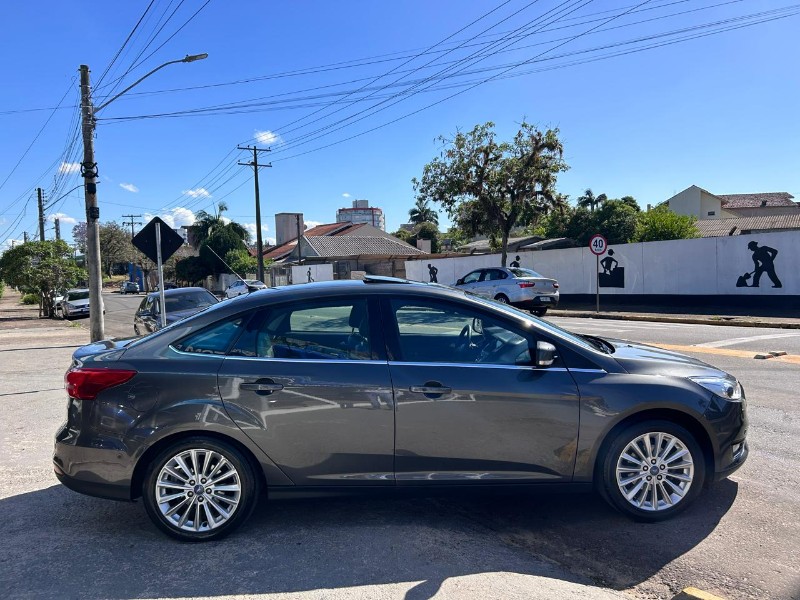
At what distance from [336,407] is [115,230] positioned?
3345 inches

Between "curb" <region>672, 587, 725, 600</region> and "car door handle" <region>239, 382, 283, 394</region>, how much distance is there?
245 cm

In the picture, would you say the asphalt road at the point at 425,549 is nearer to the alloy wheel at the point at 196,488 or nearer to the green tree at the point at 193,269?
the alloy wheel at the point at 196,488

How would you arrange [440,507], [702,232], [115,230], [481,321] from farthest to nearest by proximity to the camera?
[115,230] → [702,232] → [440,507] → [481,321]

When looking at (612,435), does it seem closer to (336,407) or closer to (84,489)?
(336,407)

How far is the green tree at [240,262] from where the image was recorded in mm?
57509

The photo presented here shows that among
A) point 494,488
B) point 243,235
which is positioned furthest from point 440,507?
point 243,235

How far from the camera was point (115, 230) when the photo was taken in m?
79.3

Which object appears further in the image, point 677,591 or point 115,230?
point 115,230

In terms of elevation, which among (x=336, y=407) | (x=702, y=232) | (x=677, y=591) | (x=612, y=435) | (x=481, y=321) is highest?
(x=702, y=232)

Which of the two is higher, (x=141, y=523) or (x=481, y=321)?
(x=481, y=321)

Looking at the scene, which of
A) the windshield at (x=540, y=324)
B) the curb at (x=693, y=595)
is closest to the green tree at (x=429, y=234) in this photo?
the windshield at (x=540, y=324)

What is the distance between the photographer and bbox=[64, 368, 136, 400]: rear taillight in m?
3.75

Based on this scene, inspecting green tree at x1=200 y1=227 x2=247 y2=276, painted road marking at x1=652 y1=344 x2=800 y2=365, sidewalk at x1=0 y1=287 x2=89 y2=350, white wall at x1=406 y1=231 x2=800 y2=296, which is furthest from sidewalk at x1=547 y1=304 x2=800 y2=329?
green tree at x1=200 y1=227 x2=247 y2=276

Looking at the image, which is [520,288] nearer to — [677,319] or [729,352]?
[677,319]
